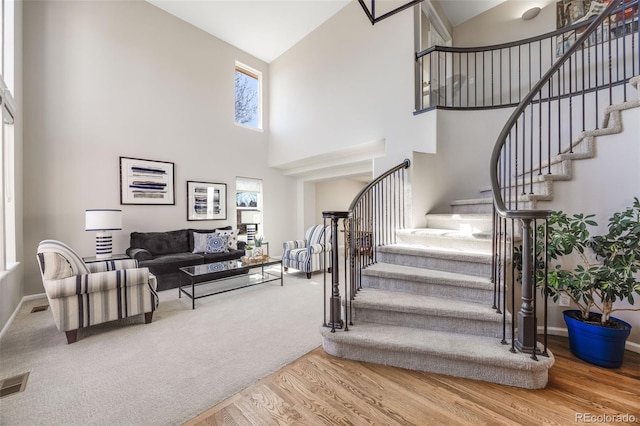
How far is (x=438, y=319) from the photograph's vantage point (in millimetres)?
2100

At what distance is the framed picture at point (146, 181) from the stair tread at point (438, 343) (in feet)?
14.3

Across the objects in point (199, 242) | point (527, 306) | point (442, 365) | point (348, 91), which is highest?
point (348, 91)

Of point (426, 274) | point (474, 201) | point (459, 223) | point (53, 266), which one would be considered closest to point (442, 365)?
point (426, 274)

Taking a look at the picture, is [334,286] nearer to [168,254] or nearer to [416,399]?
[416,399]

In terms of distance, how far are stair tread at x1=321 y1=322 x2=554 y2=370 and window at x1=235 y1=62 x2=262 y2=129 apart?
5721 millimetres

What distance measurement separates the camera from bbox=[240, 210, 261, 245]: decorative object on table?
632 centimetres

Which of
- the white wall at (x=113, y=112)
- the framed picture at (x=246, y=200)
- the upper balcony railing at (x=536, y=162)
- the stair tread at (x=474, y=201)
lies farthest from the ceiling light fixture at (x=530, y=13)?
the framed picture at (x=246, y=200)

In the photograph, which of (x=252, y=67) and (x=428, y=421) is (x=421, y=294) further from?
(x=252, y=67)

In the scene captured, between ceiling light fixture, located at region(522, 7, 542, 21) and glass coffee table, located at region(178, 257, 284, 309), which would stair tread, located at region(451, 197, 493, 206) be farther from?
ceiling light fixture, located at region(522, 7, 542, 21)

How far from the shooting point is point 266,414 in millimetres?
1548

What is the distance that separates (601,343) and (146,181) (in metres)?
6.27

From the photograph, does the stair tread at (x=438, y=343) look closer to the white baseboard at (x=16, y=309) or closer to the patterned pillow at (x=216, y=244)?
the white baseboard at (x=16, y=309)

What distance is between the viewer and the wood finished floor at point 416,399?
1487 mm

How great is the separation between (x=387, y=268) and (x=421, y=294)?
41cm
